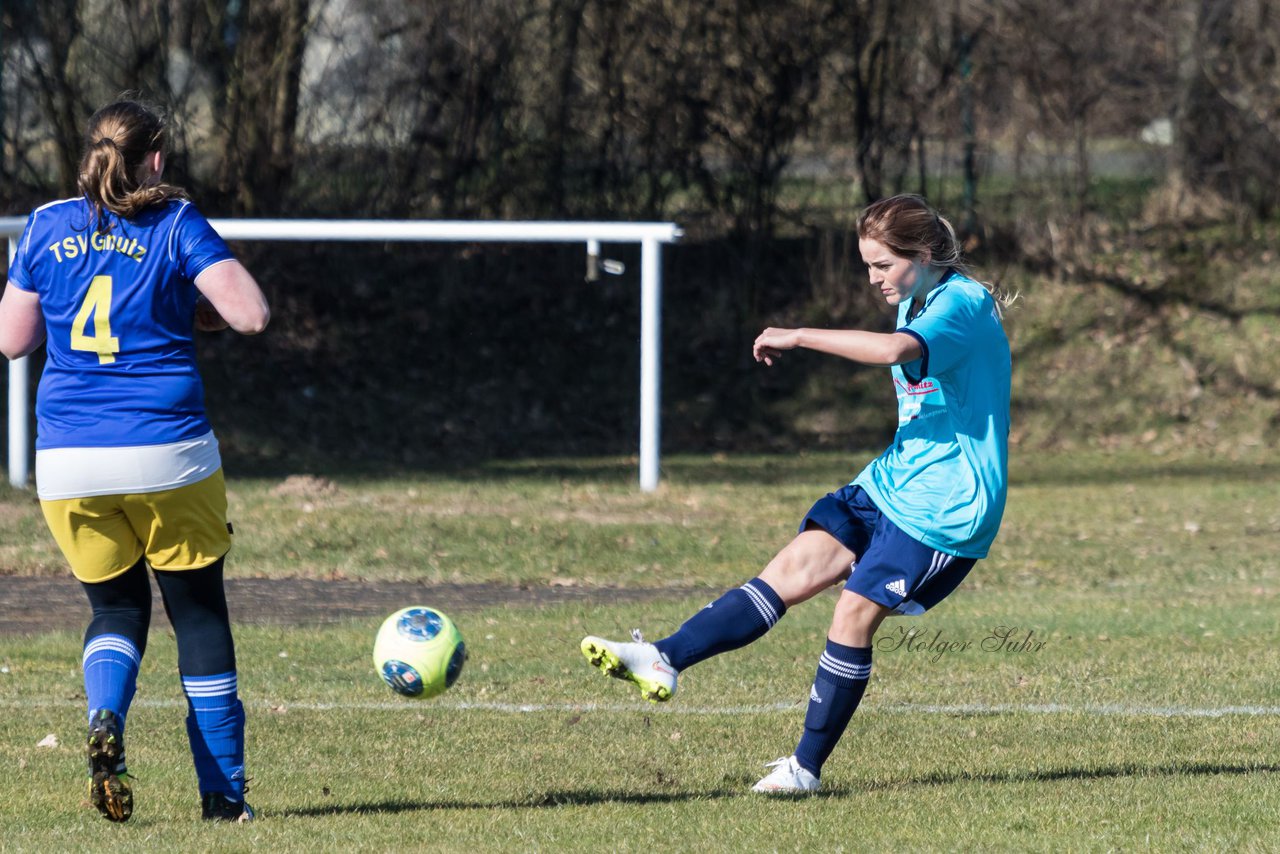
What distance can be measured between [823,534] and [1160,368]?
15462mm

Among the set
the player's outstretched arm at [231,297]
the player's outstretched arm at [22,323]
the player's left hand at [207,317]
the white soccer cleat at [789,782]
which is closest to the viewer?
the player's outstretched arm at [231,297]

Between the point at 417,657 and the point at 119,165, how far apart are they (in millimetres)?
1559

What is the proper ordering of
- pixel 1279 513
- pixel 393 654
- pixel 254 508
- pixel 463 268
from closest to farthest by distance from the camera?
pixel 393 654 → pixel 254 508 → pixel 1279 513 → pixel 463 268

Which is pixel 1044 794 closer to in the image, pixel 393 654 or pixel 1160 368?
pixel 393 654

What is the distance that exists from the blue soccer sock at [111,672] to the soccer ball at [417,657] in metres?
0.68

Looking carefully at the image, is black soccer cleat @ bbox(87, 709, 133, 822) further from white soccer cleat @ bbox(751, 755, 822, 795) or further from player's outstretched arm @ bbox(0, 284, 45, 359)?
white soccer cleat @ bbox(751, 755, 822, 795)

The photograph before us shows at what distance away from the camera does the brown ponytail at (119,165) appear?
14.3 feet

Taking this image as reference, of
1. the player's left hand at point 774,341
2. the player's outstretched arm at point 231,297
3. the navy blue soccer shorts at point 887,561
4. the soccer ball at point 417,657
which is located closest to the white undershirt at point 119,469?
the player's outstretched arm at point 231,297

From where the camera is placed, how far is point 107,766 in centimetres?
437

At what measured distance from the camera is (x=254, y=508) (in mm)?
12734

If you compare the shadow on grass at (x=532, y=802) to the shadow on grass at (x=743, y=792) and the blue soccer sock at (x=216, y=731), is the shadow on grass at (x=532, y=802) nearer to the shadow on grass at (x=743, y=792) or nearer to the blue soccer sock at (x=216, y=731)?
the shadow on grass at (x=743, y=792)

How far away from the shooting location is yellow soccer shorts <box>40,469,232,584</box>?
4434 mm

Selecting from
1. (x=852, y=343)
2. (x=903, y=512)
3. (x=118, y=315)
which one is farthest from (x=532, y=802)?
(x=118, y=315)

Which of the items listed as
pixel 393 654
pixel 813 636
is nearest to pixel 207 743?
pixel 393 654
